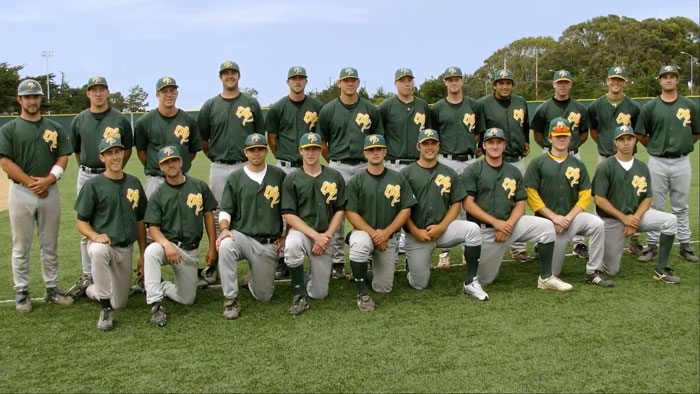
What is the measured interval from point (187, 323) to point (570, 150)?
15.1 ft

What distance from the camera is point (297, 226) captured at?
557cm

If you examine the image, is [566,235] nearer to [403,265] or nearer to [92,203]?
[403,265]

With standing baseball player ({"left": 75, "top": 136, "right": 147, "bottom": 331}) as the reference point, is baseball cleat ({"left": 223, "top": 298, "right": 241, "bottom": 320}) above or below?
below

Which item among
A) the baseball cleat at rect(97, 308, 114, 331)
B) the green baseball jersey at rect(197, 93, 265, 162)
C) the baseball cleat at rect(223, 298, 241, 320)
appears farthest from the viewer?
the green baseball jersey at rect(197, 93, 265, 162)

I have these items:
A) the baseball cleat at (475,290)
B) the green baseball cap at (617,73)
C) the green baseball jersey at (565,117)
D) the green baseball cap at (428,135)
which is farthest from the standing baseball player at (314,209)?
the green baseball cap at (617,73)

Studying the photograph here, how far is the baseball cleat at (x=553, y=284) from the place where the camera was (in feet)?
18.7

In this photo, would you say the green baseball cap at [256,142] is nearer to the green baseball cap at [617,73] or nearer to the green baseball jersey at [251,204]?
the green baseball jersey at [251,204]

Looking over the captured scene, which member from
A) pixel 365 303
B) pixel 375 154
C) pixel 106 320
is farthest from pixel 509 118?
pixel 106 320

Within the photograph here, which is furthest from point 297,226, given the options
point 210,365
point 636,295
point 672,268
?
point 672,268

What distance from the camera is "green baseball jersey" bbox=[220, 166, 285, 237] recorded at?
18.2 feet

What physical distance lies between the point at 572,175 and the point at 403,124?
1.83 metres

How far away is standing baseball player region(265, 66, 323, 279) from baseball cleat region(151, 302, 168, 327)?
168 centimetres

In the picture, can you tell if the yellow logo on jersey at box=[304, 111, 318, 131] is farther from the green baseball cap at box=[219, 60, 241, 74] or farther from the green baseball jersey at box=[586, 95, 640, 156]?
the green baseball jersey at box=[586, 95, 640, 156]

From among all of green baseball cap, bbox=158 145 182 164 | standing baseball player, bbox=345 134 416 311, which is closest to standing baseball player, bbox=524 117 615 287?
standing baseball player, bbox=345 134 416 311
